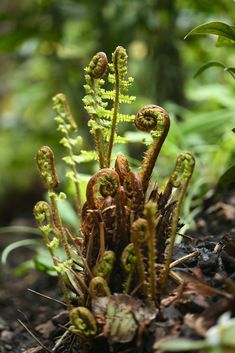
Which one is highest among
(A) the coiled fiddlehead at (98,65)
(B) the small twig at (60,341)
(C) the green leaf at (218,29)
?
(C) the green leaf at (218,29)

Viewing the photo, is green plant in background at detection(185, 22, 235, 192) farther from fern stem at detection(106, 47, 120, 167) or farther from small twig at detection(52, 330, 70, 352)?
small twig at detection(52, 330, 70, 352)

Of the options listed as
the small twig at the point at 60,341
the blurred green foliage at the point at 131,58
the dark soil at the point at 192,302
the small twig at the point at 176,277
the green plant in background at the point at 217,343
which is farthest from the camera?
the blurred green foliage at the point at 131,58

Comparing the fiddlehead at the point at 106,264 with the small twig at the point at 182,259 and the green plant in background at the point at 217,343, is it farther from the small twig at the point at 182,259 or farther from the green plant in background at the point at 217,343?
the green plant in background at the point at 217,343

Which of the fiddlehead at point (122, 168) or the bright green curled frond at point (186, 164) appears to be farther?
the fiddlehead at point (122, 168)

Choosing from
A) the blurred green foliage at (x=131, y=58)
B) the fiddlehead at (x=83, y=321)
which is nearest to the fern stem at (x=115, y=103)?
the fiddlehead at (x=83, y=321)

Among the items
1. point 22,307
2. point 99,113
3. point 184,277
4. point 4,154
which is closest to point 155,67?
point 4,154

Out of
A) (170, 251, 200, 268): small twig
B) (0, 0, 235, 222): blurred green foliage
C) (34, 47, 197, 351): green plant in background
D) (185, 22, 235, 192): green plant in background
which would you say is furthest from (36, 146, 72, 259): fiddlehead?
(0, 0, 235, 222): blurred green foliage

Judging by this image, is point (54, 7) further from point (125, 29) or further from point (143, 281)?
point (143, 281)
